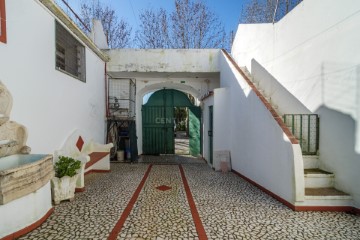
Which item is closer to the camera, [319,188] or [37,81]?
→ [37,81]

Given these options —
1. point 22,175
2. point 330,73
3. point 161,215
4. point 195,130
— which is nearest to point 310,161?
point 330,73

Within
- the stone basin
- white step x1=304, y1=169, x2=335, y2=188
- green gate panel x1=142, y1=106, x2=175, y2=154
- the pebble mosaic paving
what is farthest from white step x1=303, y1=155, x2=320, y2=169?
green gate panel x1=142, y1=106, x2=175, y2=154

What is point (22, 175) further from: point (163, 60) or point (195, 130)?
point (195, 130)

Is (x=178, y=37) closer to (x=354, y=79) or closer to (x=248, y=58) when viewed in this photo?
(x=248, y=58)

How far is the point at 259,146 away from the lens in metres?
4.54

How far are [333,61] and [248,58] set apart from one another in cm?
352

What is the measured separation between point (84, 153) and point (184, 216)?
11.7 feet

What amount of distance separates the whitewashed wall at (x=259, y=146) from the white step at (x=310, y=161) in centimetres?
76

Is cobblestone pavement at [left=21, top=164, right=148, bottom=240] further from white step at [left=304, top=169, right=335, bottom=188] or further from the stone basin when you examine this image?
white step at [left=304, top=169, right=335, bottom=188]

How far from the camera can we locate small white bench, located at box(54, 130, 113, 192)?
427 cm

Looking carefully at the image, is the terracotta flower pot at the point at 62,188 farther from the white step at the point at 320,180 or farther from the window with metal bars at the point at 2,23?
the white step at the point at 320,180

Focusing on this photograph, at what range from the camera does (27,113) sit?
3395mm

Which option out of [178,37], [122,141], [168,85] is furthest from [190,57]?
[178,37]

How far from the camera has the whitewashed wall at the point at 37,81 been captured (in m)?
3.10
